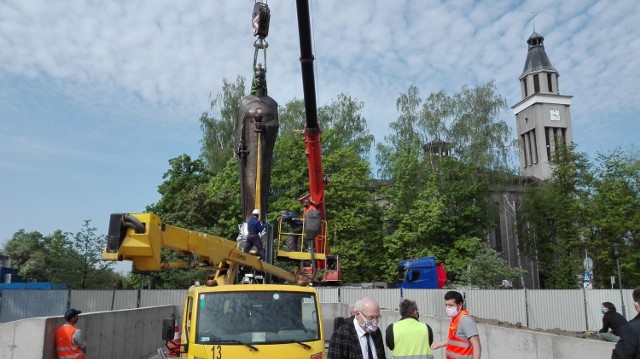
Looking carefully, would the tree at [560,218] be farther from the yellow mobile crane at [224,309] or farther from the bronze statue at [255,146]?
the yellow mobile crane at [224,309]

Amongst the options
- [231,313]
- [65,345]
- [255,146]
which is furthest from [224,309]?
[255,146]

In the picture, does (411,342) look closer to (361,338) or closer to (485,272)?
(361,338)

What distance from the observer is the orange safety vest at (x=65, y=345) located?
309 inches

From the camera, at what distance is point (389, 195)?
136ft

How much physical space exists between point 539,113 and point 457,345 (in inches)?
2397

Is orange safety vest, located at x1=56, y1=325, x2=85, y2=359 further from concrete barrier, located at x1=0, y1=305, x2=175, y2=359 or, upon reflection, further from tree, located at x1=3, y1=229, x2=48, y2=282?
tree, located at x1=3, y1=229, x2=48, y2=282

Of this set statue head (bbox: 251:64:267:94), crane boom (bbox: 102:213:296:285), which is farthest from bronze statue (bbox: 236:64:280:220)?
crane boom (bbox: 102:213:296:285)

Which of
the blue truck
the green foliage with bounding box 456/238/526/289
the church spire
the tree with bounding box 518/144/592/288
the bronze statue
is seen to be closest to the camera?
the bronze statue

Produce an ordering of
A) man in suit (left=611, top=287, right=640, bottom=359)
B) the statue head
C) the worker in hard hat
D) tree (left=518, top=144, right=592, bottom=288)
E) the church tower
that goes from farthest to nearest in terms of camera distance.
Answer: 1. the church tower
2. tree (left=518, top=144, right=592, bottom=288)
3. the statue head
4. the worker in hard hat
5. man in suit (left=611, top=287, right=640, bottom=359)

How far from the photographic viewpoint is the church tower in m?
60.9

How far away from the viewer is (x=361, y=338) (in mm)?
5066

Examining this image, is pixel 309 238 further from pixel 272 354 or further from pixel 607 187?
pixel 607 187

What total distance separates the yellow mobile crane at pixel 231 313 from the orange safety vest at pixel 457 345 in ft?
5.24

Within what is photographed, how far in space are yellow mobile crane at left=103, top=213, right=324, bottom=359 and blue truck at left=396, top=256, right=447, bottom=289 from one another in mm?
20251
